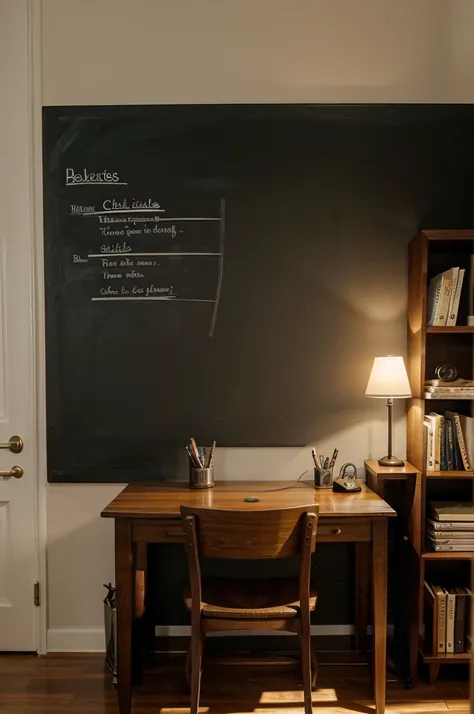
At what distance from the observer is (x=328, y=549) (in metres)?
2.99

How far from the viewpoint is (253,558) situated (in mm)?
2184

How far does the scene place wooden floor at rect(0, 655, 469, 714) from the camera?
2.52 meters

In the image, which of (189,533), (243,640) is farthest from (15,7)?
(243,640)

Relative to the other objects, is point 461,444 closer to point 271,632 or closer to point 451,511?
point 451,511

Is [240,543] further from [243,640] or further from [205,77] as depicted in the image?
[205,77]

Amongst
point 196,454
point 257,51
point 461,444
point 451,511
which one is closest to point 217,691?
point 196,454

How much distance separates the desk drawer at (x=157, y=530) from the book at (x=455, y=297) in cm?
138

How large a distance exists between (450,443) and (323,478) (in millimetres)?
552

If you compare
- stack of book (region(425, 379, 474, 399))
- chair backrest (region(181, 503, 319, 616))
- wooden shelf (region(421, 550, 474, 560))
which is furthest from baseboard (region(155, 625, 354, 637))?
stack of book (region(425, 379, 474, 399))

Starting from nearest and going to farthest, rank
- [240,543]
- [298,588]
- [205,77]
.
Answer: [240,543], [298,588], [205,77]

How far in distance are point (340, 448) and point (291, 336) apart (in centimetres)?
56

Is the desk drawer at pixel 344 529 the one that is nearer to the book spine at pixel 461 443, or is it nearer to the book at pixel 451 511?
the book at pixel 451 511

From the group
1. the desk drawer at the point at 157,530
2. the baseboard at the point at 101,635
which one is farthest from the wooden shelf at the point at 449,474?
the desk drawer at the point at 157,530

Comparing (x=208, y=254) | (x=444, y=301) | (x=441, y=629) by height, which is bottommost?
(x=441, y=629)
